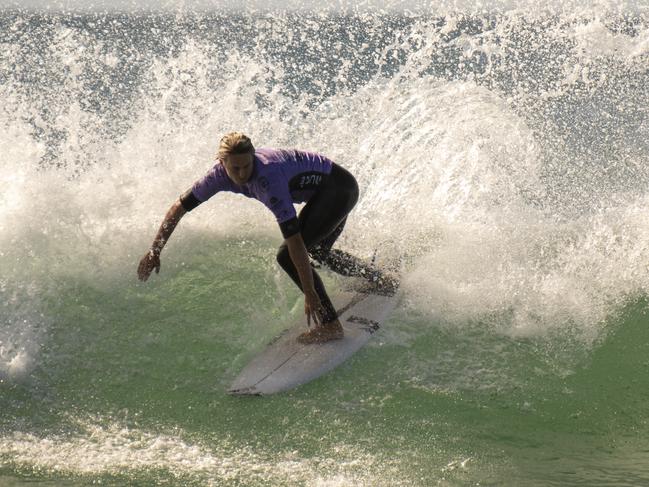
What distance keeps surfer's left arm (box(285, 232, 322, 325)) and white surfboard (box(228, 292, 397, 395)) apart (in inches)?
29.2

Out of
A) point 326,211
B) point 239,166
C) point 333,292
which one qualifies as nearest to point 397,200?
point 333,292

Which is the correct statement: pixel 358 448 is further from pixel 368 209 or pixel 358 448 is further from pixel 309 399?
pixel 368 209

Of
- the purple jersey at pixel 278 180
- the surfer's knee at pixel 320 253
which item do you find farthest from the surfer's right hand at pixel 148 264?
the surfer's knee at pixel 320 253

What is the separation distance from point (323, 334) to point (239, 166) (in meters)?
1.76

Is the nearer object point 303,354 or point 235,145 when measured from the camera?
point 235,145

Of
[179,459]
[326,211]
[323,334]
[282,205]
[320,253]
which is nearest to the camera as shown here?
[179,459]

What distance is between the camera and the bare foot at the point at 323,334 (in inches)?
253

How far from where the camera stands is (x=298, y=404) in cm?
582

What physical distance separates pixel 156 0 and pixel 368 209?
3408 centimetres

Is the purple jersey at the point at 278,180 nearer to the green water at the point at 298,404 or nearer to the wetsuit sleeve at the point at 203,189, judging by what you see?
the wetsuit sleeve at the point at 203,189

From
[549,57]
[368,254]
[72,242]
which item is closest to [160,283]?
[72,242]

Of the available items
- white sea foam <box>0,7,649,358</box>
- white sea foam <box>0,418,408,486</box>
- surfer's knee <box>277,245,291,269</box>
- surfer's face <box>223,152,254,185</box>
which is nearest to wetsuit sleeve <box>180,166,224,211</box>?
surfer's face <box>223,152,254,185</box>

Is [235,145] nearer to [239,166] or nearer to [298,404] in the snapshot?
[239,166]

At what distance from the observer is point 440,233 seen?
8227 millimetres
